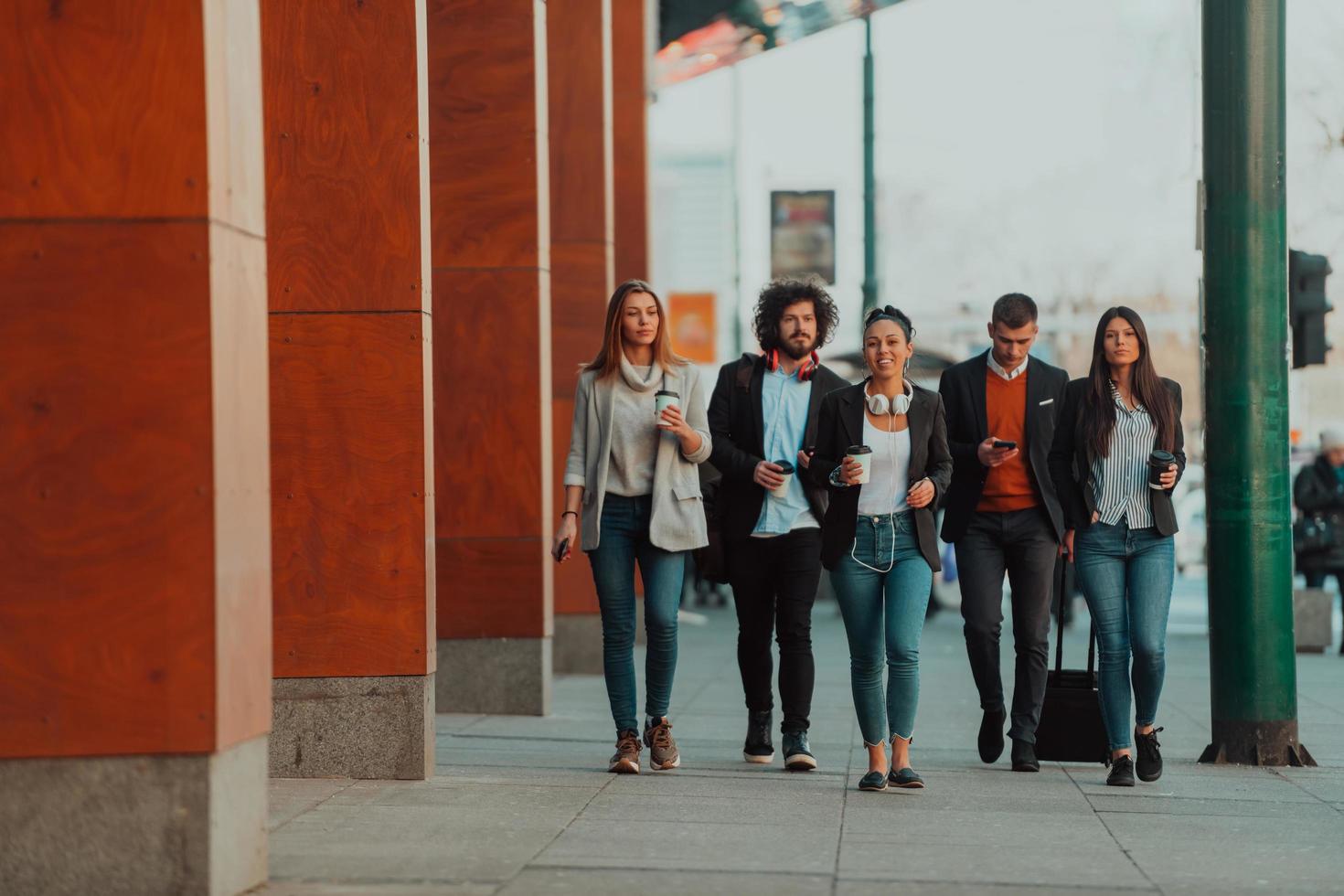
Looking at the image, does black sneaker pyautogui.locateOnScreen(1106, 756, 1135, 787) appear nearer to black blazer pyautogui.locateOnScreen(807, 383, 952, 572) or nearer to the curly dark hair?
black blazer pyautogui.locateOnScreen(807, 383, 952, 572)

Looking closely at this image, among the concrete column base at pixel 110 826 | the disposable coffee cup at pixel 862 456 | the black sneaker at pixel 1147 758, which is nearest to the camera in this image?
the concrete column base at pixel 110 826

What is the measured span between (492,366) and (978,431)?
3312mm

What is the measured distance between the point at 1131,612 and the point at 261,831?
393 centimetres

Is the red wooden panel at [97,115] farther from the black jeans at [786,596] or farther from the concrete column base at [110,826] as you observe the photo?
the black jeans at [786,596]

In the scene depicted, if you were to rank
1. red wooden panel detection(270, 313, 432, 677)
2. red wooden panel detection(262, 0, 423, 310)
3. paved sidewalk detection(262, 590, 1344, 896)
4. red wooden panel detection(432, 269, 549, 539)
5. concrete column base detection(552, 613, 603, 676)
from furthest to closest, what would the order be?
concrete column base detection(552, 613, 603, 676) → red wooden panel detection(432, 269, 549, 539) → red wooden panel detection(262, 0, 423, 310) → red wooden panel detection(270, 313, 432, 677) → paved sidewalk detection(262, 590, 1344, 896)

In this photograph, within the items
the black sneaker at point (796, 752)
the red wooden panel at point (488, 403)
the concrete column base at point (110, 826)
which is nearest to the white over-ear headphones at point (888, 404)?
the black sneaker at point (796, 752)

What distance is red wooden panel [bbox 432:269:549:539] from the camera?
1099cm

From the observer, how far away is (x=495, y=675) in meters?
11.1

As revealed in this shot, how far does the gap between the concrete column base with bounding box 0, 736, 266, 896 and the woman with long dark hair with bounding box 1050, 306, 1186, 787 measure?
13.5ft

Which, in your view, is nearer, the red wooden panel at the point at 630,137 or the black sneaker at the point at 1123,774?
the black sneaker at the point at 1123,774

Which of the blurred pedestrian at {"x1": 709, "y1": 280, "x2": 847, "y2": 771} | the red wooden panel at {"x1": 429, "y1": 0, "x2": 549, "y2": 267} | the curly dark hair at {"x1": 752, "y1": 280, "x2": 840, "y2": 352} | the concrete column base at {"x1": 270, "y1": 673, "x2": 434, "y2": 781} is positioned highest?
the red wooden panel at {"x1": 429, "y1": 0, "x2": 549, "y2": 267}

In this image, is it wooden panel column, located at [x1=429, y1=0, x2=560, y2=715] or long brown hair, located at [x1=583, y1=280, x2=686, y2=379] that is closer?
long brown hair, located at [x1=583, y1=280, x2=686, y2=379]

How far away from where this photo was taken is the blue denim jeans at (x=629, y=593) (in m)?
8.35

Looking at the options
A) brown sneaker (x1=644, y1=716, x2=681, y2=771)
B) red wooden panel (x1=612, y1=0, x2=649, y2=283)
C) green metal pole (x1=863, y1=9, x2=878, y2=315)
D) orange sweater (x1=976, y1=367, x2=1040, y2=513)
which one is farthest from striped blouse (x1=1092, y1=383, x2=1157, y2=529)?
green metal pole (x1=863, y1=9, x2=878, y2=315)
